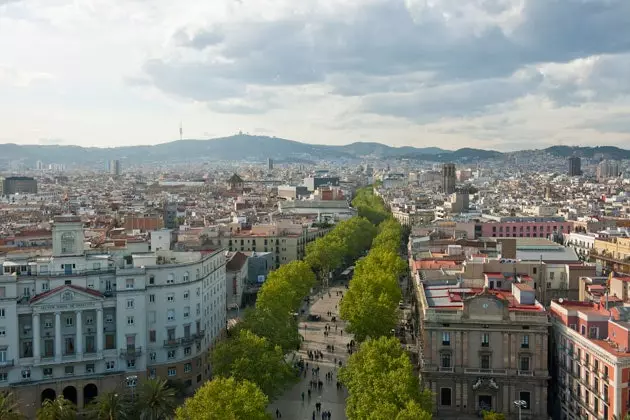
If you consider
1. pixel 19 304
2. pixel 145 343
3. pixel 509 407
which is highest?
pixel 19 304

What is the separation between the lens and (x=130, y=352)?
5319cm

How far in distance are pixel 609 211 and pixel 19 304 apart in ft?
473

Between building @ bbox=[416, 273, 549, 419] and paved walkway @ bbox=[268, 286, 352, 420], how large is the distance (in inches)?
318

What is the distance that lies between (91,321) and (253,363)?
44.6 ft

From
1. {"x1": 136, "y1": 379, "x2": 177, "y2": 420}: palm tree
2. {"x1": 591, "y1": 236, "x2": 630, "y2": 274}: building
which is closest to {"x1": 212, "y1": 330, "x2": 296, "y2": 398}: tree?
{"x1": 136, "y1": 379, "x2": 177, "y2": 420}: palm tree

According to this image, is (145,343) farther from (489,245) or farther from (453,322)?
(489,245)

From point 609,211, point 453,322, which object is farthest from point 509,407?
point 609,211

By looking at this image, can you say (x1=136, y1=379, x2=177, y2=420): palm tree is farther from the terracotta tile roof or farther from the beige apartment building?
the beige apartment building

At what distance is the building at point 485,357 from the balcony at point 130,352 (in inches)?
855

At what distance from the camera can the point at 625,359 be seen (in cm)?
4128

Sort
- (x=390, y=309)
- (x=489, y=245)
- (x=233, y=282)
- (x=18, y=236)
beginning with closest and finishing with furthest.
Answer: (x=390, y=309) < (x=233, y=282) < (x=489, y=245) < (x=18, y=236)

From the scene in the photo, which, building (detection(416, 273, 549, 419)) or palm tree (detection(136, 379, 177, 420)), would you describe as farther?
building (detection(416, 273, 549, 419))

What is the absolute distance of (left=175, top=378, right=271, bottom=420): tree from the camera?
127ft

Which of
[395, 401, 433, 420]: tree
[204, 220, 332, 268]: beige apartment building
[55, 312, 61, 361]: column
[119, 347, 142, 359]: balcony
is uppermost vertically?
[204, 220, 332, 268]: beige apartment building
